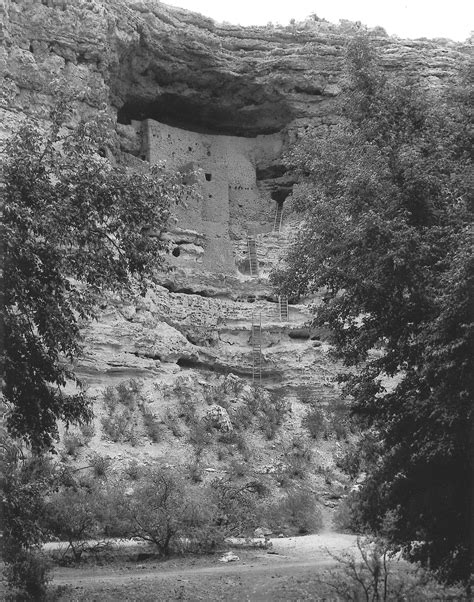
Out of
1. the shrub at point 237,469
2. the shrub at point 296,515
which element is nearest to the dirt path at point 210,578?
the shrub at point 296,515

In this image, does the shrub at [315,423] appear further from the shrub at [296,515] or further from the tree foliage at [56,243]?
the tree foliage at [56,243]

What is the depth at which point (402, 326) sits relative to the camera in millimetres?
9953

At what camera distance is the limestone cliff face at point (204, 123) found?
69.8 feet

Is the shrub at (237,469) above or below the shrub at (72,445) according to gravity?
below

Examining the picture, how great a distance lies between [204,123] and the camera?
2808 cm

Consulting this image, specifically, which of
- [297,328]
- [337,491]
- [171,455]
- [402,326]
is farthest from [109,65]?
[402,326]

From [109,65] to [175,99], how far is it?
354 cm

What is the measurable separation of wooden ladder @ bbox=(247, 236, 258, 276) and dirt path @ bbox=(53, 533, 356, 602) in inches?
460

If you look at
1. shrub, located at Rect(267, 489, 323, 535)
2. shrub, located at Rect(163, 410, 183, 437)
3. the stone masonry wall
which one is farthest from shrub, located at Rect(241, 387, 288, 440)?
the stone masonry wall

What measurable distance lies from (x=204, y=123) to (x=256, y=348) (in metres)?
8.60

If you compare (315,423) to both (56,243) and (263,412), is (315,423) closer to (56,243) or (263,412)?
(263,412)

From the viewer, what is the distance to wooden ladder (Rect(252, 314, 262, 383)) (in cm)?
2259

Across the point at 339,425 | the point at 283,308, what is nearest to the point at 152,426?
the point at 339,425

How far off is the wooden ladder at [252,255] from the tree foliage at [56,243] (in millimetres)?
15442
